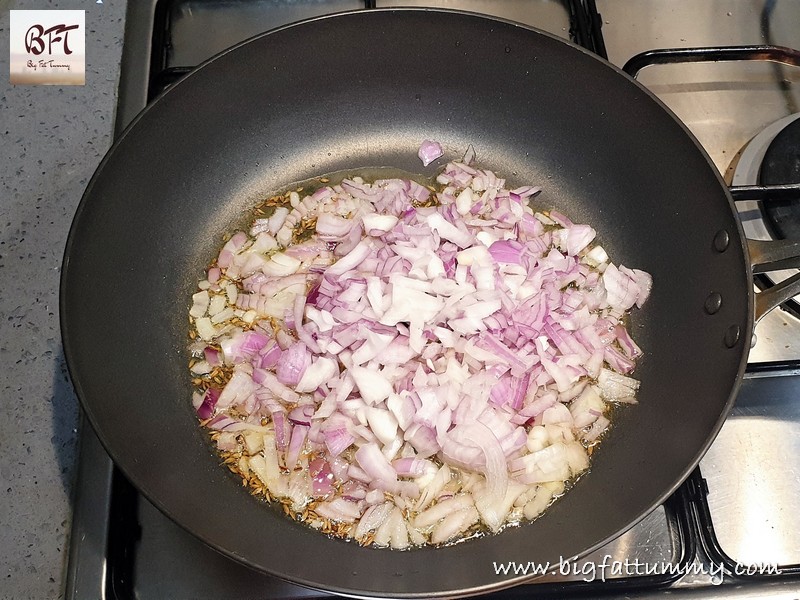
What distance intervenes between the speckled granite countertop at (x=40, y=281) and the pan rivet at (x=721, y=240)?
0.99m

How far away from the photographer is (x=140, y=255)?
41.0 inches

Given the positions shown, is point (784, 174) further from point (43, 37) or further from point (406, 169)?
point (43, 37)

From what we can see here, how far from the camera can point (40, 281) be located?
1.08 meters

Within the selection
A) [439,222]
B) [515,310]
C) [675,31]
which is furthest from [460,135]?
[675,31]

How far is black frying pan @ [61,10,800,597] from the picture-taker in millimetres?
851

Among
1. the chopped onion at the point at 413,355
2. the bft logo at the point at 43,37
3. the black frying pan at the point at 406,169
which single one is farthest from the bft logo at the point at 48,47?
the chopped onion at the point at 413,355

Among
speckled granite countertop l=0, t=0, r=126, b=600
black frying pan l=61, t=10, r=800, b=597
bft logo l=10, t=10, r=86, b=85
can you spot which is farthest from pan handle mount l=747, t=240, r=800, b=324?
bft logo l=10, t=10, r=86, b=85

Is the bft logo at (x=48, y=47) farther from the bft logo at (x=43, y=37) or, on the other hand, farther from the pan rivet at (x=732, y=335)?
the pan rivet at (x=732, y=335)

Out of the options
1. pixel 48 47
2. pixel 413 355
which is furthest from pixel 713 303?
pixel 48 47

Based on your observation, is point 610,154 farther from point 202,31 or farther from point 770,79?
point 202,31

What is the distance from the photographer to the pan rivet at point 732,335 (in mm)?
898

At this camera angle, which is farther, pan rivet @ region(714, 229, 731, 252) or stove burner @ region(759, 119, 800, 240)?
stove burner @ region(759, 119, 800, 240)

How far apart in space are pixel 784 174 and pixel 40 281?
1.26 metres

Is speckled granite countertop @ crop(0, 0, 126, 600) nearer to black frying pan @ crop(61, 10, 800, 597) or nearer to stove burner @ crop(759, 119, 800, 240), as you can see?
black frying pan @ crop(61, 10, 800, 597)
